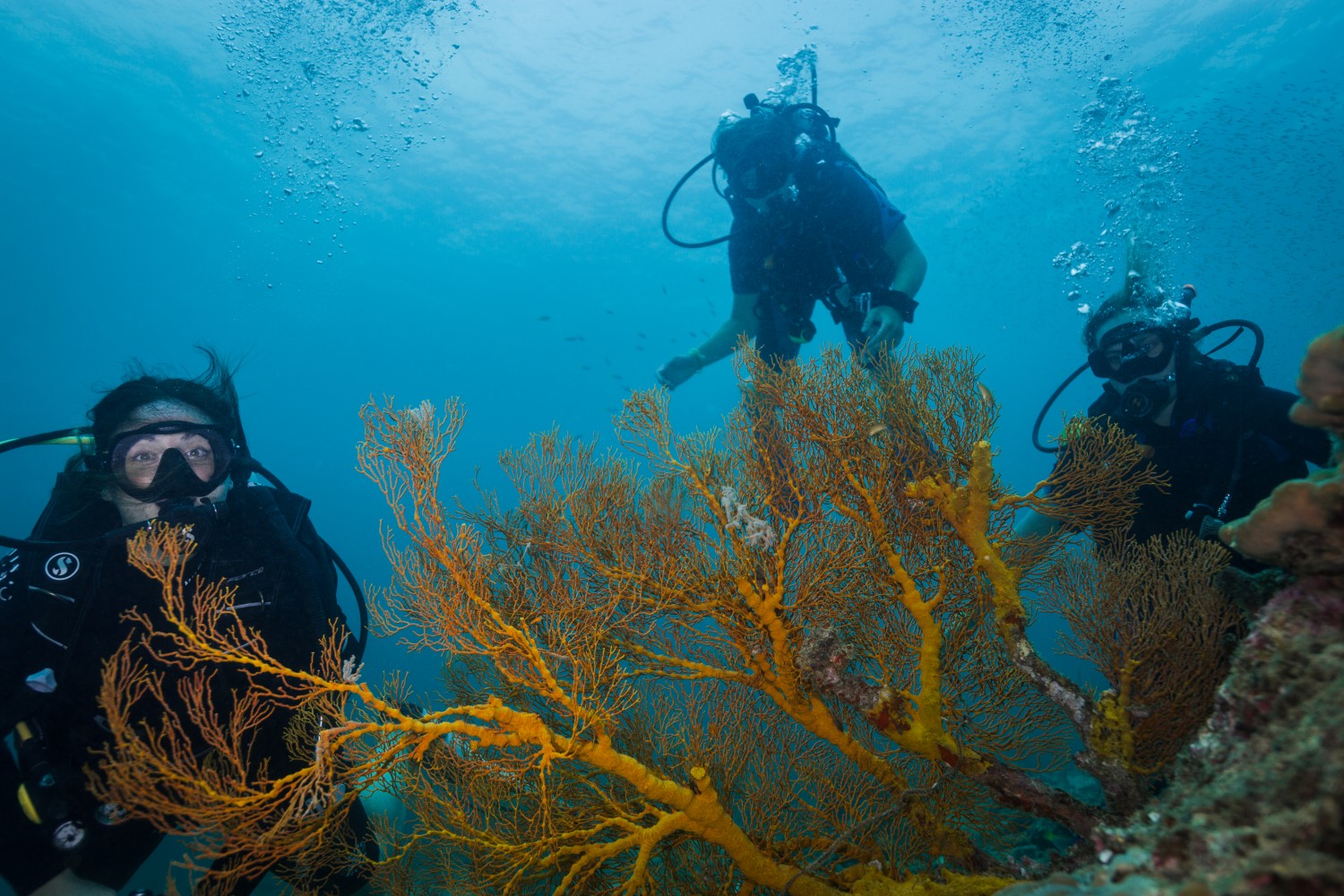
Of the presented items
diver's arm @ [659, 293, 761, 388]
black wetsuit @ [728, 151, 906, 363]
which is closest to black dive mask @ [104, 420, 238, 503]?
diver's arm @ [659, 293, 761, 388]

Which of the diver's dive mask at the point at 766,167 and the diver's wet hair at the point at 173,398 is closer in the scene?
the diver's wet hair at the point at 173,398

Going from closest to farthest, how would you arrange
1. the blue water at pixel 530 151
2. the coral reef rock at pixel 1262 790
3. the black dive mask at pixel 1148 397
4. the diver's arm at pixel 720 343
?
the coral reef rock at pixel 1262 790 → the black dive mask at pixel 1148 397 → the diver's arm at pixel 720 343 → the blue water at pixel 530 151

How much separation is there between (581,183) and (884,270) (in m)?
26.1

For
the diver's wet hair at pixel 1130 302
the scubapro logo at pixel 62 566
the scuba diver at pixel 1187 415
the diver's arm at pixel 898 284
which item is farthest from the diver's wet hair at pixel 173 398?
the diver's wet hair at pixel 1130 302

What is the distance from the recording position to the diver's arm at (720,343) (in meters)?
6.88

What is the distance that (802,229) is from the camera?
261 inches

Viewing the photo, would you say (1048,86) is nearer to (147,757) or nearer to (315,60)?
(315,60)

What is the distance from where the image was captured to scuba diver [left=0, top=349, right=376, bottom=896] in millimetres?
3092

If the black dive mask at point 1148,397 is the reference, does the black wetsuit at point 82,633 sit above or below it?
below

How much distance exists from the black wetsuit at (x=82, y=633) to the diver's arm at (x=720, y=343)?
4519mm

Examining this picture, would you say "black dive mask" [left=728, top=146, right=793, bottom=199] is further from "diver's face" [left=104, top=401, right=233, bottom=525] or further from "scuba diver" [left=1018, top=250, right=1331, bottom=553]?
"diver's face" [left=104, top=401, right=233, bottom=525]

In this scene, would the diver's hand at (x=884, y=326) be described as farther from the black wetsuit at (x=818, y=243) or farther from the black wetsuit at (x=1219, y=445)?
the black wetsuit at (x=1219, y=445)

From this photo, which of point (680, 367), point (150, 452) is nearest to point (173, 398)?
point (150, 452)

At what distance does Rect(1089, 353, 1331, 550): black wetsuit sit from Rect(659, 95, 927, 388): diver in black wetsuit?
2.76m
